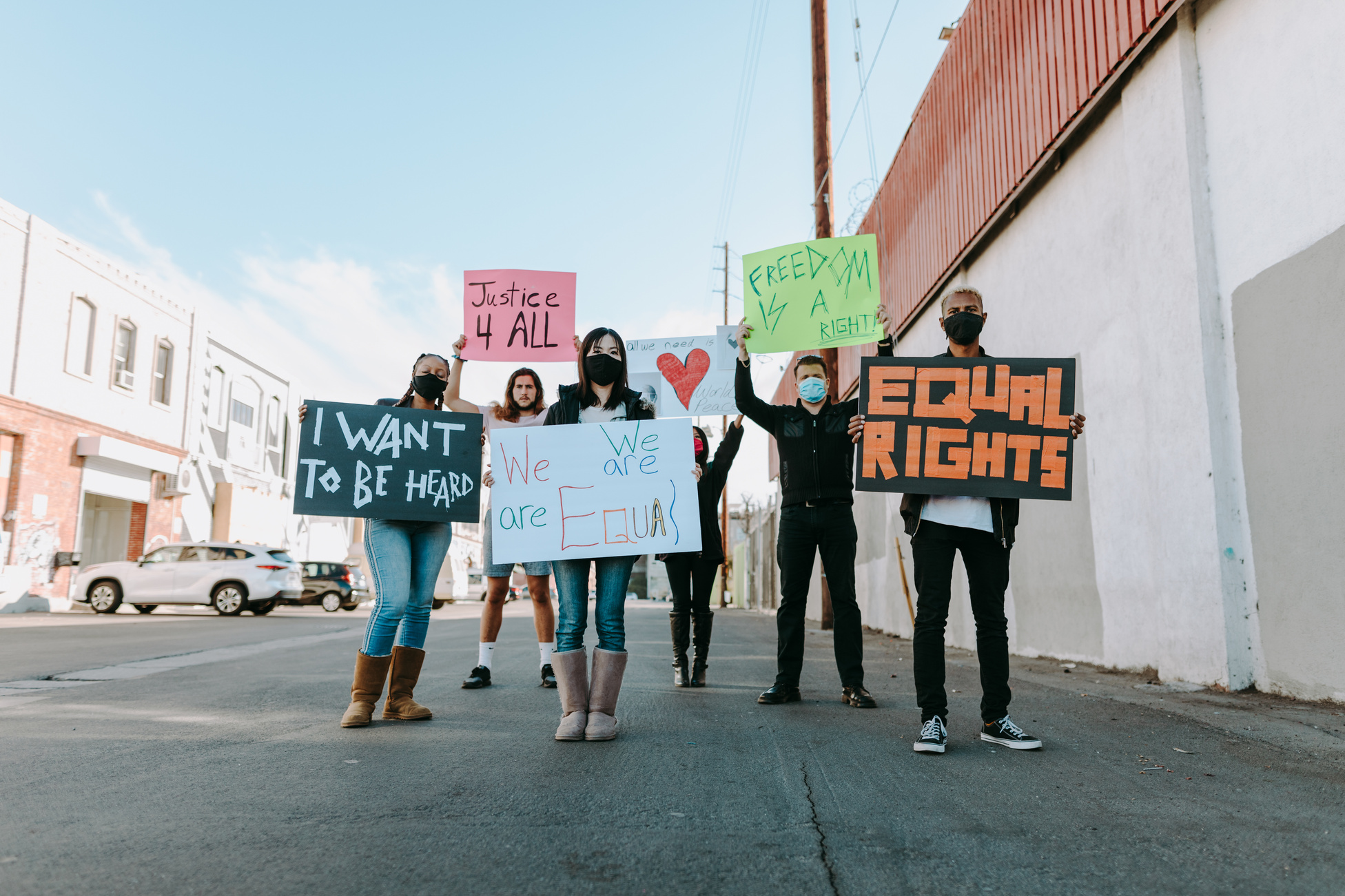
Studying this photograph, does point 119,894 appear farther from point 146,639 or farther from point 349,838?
point 146,639

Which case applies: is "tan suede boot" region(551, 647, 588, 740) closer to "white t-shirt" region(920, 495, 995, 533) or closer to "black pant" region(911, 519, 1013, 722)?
"black pant" region(911, 519, 1013, 722)

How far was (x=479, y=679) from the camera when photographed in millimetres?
5984

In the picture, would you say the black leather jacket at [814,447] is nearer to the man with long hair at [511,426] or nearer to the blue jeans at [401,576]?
the man with long hair at [511,426]

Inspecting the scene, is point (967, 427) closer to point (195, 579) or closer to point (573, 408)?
point (573, 408)

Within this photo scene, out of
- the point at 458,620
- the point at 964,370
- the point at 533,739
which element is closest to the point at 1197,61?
the point at 964,370

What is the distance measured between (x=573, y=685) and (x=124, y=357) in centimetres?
2362

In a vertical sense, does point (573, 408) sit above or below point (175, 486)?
below

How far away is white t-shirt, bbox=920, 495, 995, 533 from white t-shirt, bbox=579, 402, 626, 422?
1.59 metres

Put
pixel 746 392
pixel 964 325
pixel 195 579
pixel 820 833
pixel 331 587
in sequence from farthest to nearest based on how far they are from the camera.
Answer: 1. pixel 331 587
2. pixel 195 579
3. pixel 746 392
4. pixel 964 325
5. pixel 820 833

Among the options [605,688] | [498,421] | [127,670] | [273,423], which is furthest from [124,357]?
[605,688]

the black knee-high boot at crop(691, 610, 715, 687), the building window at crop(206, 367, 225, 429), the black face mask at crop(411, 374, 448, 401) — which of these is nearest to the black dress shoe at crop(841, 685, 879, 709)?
the black knee-high boot at crop(691, 610, 715, 687)

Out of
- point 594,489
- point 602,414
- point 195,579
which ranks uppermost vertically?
point 602,414

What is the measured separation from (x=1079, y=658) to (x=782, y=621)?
3412mm

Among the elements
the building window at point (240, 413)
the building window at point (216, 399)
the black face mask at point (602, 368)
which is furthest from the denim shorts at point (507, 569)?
the building window at point (240, 413)
